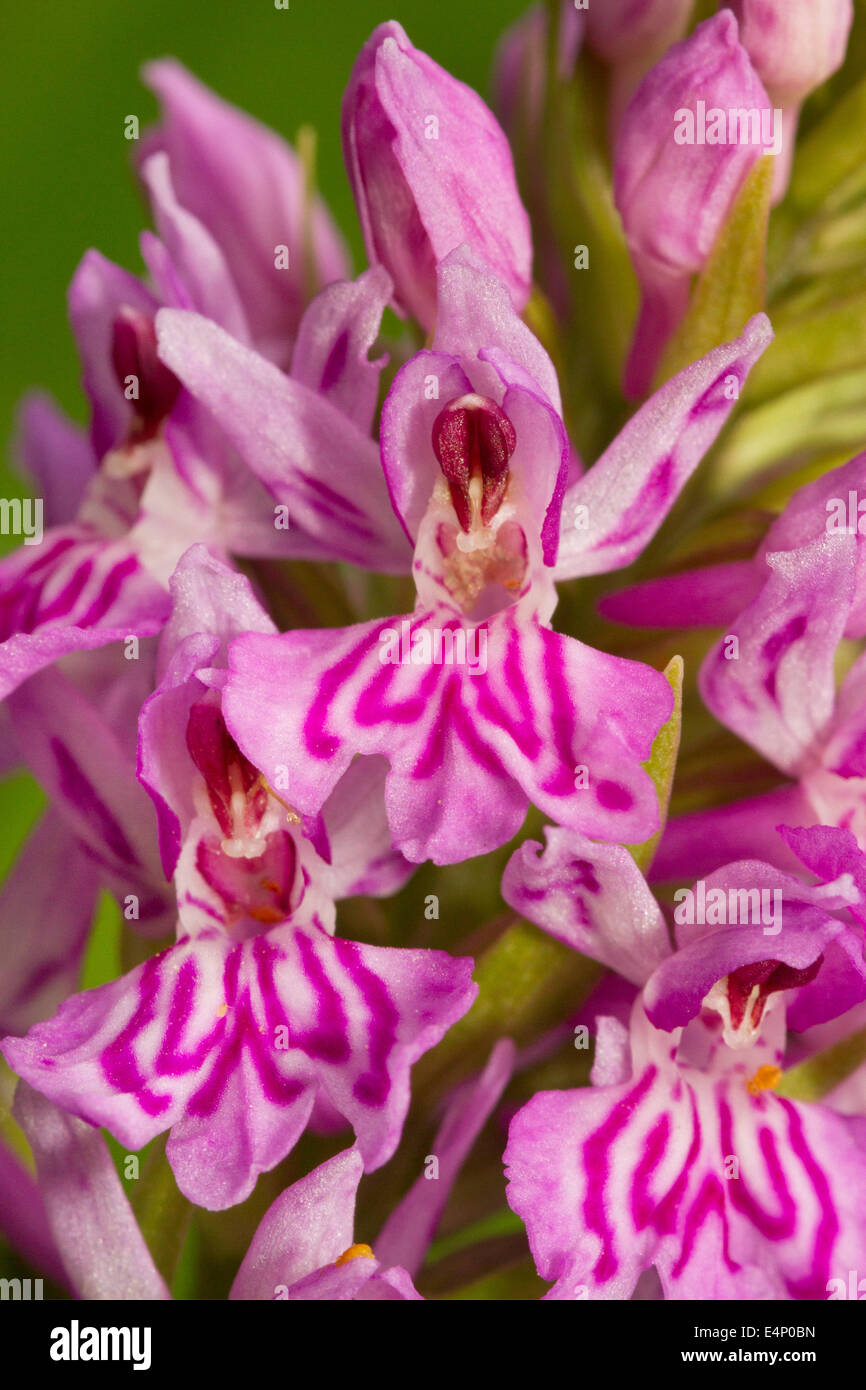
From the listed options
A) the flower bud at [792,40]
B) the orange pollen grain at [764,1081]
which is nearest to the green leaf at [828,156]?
the flower bud at [792,40]

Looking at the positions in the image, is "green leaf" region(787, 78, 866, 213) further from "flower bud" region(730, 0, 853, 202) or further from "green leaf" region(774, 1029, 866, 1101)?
"green leaf" region(774, 1029, 866, 1101)

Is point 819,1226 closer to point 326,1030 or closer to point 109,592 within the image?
point 326,1030

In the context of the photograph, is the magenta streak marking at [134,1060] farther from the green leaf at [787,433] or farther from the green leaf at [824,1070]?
the green leaf at [787,433]

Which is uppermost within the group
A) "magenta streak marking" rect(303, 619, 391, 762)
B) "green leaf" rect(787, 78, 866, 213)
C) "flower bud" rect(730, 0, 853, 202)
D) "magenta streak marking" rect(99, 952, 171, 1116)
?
"flower bud" rect(730, 0, 853, 202)

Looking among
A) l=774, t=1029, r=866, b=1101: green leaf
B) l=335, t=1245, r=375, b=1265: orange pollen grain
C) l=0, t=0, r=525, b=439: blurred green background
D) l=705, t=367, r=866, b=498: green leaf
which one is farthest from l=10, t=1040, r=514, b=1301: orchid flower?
l=0, t=0, r=525, b=439: blurred green background

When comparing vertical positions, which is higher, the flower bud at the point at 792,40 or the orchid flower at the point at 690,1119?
the flower bud at the point at 792,40

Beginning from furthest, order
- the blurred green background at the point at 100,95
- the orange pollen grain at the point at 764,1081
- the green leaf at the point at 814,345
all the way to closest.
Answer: the blurred green background at the point at 100,95
the green leaf at the point at 814,345
the orange pollen grain at the point at 764,1081
